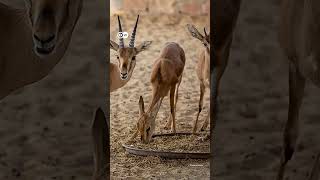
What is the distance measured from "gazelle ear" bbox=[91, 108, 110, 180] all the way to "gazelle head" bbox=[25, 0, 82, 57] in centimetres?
38

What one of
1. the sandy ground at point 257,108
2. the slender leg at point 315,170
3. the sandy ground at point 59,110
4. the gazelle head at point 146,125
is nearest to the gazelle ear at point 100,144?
the sandy ground at point 59,110

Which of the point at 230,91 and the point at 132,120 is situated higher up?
the point at 230,91

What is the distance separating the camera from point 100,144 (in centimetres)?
295

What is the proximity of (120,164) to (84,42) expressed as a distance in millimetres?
2041

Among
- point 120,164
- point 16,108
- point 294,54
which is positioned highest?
point 294,54

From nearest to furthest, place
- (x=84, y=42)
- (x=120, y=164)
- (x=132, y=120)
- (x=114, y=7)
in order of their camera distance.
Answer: (x=84, y=42), (x=120, y=164), (x=132, y=120), (x=114, y=7)

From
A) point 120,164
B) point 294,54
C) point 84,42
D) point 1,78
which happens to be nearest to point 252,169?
point 294,54

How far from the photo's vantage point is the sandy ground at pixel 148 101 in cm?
455

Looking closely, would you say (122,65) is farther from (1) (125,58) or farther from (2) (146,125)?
(2) (146,125)

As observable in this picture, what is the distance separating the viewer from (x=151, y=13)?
41.2 feet

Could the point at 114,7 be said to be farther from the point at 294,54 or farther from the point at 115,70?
the point at 294,54

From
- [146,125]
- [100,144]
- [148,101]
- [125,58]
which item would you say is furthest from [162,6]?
[100,144]

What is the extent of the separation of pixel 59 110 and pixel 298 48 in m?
1.20

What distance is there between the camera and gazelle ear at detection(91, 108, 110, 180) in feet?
9.56
